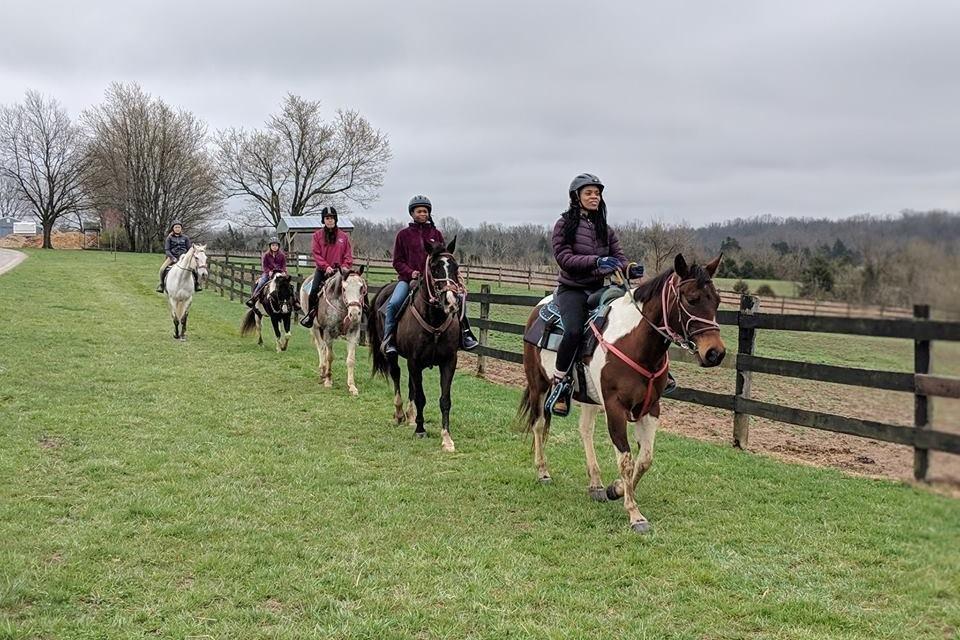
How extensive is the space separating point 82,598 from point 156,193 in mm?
56105

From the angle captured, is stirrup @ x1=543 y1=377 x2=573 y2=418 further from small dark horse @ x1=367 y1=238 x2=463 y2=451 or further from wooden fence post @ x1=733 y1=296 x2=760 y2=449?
wooden fence post @ x1=733 y1=296 x2=760 y2=449

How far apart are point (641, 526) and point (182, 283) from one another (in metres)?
12.8

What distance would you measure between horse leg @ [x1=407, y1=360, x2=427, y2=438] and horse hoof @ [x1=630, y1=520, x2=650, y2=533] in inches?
129

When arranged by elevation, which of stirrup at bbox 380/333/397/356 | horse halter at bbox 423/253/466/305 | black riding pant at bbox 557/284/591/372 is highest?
horse halter at bbox 423/253/466/305

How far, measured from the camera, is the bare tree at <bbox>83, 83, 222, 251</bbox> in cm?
5222

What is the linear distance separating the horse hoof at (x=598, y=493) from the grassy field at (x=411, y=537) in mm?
81

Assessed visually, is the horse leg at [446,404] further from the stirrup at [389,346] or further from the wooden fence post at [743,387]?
the wooden fence post at [743,387]

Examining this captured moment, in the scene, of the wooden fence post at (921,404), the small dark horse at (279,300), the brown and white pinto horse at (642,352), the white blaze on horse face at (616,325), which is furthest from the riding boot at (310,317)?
the wooden fence post at (921,404)

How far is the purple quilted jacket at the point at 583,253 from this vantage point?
5.38 meters

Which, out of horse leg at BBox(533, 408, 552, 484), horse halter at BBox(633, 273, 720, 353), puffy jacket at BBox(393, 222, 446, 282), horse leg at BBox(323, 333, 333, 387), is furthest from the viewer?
horse leg at BBox(323, 333, 333, 387)

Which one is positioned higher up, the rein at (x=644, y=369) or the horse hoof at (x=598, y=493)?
the rein at (x=644, y=369)

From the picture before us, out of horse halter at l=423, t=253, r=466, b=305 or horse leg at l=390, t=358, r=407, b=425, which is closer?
horse halter at l=423, t=253, r=466, b=305

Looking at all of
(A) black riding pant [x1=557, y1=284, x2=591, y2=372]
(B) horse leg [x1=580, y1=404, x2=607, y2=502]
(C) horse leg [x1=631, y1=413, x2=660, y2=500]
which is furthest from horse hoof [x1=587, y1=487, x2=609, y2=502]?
(A) black riding pant [x1=557, y1=284, x2=591, y2=372]

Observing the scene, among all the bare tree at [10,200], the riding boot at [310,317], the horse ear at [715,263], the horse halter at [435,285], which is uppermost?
the bare tree at [10,200]
